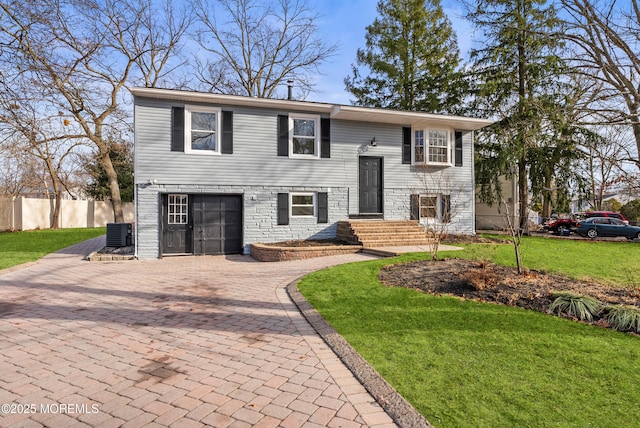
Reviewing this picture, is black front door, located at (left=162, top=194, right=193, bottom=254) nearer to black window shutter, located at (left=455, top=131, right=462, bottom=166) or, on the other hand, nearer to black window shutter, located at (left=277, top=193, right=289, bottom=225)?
black window shutter, located at (left=277, top=193, right=289, bottom=225)

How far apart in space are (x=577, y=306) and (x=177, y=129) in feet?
37.0

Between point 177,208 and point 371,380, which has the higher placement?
point 177,208

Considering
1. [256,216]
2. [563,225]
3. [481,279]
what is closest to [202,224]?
[256,216]

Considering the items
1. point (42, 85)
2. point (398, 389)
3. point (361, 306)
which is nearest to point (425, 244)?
point (361, 306)

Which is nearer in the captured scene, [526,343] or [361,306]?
[526,343]

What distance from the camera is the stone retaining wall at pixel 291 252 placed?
10.4 metres

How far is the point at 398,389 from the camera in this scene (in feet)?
9.22

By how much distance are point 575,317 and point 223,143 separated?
1064 cm

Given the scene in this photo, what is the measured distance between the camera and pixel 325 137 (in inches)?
520

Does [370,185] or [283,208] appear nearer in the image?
[283,208]

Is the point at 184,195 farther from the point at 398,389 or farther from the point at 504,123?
the point at 504,123

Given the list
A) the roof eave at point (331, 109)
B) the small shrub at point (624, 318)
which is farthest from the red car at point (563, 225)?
the small shrub at point (624, 318)

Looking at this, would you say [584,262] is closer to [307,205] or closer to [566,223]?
[307,205]

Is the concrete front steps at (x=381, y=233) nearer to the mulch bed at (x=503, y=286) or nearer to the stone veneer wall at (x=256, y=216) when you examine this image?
the stone veneer wall at (x=256, y=216)
